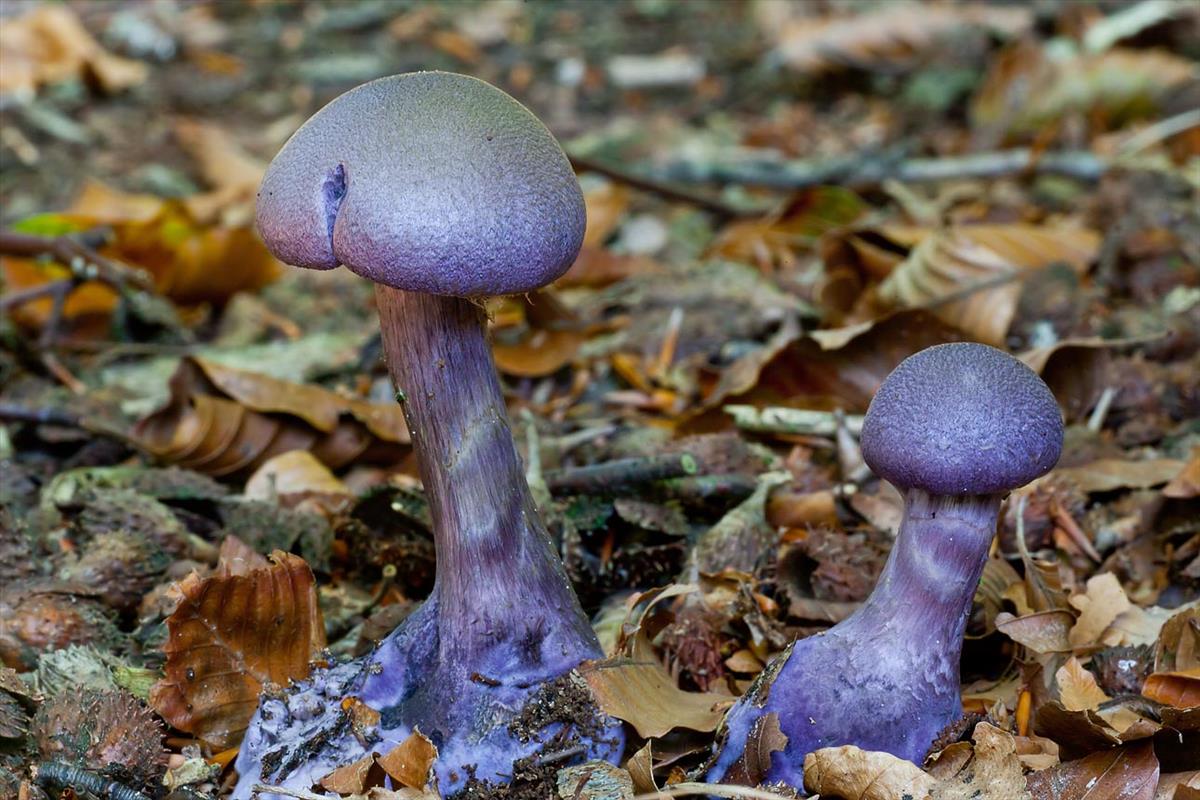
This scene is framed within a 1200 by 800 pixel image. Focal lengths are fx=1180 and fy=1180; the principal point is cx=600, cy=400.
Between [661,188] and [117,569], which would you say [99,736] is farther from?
[661,188]

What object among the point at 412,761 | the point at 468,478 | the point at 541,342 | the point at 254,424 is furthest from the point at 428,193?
the point at 541,342

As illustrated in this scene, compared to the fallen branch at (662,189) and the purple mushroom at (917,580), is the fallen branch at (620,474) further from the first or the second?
the fallen branch at (662,189)

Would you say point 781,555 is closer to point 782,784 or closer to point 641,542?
point 641,542

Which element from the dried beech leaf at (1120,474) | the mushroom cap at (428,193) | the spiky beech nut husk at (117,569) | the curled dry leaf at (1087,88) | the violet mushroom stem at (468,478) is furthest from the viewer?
the curled dry leaf at (1087,88)

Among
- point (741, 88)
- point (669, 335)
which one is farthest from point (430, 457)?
point (741, 88)

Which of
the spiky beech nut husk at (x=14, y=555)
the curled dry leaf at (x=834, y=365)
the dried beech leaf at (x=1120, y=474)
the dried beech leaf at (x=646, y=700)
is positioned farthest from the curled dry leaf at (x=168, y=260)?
the dried beech leaf at (x=1120, y=474)

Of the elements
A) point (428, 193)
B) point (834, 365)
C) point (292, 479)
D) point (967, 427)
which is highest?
point (428, 193)
